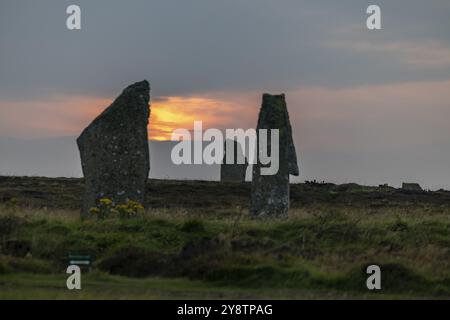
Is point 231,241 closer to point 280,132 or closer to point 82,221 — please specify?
point 82,221

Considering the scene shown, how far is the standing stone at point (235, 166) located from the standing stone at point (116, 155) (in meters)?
36.7

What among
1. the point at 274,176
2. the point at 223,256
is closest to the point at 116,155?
the point at 274,176

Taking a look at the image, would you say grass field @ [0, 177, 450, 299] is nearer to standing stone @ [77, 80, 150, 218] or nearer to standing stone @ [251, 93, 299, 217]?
standing stone @ [77, 80, 150, 218]

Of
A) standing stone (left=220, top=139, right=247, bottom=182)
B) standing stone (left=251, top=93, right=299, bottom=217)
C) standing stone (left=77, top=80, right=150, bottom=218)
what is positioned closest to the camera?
standing stone (left=77, top=80, right=150, bottom=218)

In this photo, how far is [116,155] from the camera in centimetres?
2969

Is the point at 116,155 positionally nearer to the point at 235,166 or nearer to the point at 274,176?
the point at 274,176

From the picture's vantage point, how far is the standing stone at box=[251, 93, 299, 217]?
32.1m

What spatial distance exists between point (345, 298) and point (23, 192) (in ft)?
108

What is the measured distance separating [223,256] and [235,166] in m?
47.5

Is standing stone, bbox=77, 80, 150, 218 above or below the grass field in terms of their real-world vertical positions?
above

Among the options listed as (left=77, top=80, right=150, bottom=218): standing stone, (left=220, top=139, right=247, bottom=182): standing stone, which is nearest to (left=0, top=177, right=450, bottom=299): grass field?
(left=77, top=80, right=150, bottom=218): standing stone

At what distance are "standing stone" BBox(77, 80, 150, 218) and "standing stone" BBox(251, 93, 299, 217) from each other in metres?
4.67

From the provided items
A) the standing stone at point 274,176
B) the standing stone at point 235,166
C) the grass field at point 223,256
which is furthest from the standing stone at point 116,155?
the standing stone at point 235,166
